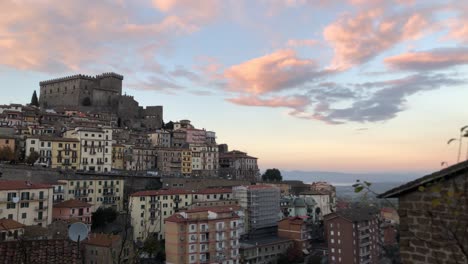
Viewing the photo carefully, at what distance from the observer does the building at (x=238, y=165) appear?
304 ft

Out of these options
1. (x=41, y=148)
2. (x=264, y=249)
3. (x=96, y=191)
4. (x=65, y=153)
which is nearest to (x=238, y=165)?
(x=264, y=249)

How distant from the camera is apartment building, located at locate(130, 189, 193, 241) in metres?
52.9

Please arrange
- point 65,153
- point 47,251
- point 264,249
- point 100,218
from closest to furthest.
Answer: point 47,251 < point 100,218 < point 264,249 < point 65,153

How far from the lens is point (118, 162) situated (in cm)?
7081

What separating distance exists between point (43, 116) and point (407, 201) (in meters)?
80.1

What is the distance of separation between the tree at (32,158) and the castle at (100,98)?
35755 millimetres

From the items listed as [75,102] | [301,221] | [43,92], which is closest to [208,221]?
[301,221]

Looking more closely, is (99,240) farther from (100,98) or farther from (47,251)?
(100,98)

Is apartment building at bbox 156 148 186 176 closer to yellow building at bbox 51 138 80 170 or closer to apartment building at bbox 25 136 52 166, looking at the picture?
yellow building at bbox 51 138 80 170

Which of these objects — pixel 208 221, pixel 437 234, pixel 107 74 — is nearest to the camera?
pixel 437 234

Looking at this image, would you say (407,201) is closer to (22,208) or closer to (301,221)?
(22,208)

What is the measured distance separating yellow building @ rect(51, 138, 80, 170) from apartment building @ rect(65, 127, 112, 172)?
0.86 metres

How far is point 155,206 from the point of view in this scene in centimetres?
5438

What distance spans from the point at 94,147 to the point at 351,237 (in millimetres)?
41349
